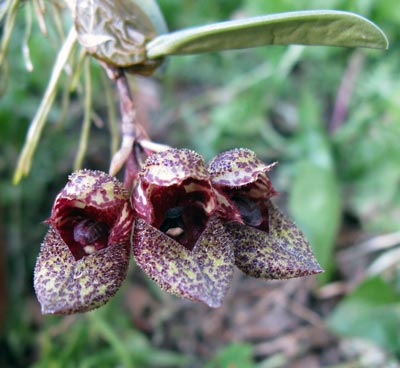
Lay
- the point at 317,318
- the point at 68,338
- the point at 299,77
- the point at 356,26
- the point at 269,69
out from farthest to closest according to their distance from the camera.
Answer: the point at 299,77
the point at 269,69
the point at 317,318
the point at 68,338
the point at 356,26

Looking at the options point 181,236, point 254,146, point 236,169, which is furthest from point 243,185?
point 254,146

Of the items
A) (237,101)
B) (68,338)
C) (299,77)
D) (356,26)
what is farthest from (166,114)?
(356,26)

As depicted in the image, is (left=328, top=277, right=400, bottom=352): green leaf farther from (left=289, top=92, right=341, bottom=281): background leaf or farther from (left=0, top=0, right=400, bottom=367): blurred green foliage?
(left=289, top=92, right=341, bottom=281): background leaf

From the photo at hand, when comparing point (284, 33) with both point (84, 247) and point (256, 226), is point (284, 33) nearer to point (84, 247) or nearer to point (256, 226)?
point (256, 226)

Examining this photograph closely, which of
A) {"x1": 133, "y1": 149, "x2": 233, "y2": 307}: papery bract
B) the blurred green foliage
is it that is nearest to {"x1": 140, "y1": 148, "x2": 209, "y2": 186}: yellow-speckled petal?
{"x1": 133, "y1": 149, "x2": 233, "y2": 307}: papery bract

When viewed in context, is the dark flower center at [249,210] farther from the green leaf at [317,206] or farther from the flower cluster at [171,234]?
the green leaf at [317,206]

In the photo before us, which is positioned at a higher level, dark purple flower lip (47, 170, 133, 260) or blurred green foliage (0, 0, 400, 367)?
dark purple flower lip (47, 170, 133, 260)

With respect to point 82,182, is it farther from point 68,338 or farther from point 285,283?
point 285,283
